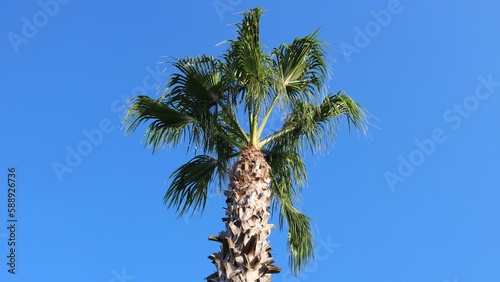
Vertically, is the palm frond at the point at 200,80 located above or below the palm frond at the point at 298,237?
above

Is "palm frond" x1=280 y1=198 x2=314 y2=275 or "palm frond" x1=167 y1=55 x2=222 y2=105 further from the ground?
"palm frond" x1=167 y1=55 x2=222 y2=105

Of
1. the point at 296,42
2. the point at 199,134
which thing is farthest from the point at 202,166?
the point at 296,42

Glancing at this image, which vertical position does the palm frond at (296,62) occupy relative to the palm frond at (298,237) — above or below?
above

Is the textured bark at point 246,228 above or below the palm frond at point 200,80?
below

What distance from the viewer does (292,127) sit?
31.5 feet

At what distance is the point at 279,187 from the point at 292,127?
113 cm

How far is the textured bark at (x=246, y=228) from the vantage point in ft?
25.9

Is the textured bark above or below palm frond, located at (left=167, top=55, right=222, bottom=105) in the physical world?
below

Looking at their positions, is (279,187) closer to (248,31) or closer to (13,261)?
(248,31)

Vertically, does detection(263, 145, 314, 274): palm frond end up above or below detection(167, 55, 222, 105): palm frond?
below

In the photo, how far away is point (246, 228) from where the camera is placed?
8.12 meters

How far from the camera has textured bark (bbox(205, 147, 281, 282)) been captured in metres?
7.89

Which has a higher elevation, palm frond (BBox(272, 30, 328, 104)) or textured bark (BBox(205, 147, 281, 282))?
palm frond (BBox(272, 30, 328, 104))

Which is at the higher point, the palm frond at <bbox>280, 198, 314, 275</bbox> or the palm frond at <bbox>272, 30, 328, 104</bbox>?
the palm frond at <bbox>272, 30, 328, 104</bbox>
